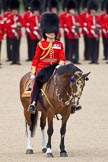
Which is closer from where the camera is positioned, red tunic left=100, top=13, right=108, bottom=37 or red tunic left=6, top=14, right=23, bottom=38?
red tunic left=6, top=14, right=23, bottom=38

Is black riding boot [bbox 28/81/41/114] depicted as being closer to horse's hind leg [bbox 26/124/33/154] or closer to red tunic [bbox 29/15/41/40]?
horse's hind leg [bbox 26/124/33/154]

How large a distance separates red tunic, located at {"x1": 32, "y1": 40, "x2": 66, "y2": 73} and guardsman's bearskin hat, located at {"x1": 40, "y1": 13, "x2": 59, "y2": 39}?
36 cm

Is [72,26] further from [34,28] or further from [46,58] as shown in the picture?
[46,58]

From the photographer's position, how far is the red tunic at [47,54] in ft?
39.9

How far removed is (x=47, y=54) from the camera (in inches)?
479

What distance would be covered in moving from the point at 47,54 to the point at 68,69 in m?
0.67

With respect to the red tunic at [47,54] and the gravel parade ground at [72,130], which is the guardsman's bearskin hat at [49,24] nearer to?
the red tunic at [47,54]

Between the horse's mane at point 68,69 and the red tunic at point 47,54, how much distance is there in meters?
0.42

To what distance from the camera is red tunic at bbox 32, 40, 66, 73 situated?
1215 centimetres

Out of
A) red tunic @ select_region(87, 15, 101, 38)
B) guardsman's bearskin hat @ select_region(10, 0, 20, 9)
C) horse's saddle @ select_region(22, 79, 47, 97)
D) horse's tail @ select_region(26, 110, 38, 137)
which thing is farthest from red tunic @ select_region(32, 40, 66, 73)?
guardsman's bearskin hat @ select_region(10, 0, 20, 9)

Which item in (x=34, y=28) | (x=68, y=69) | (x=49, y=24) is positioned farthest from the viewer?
(x=34, y=28)

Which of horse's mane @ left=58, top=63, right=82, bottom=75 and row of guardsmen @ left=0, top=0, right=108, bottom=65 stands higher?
horse's mane @ left=58, top=63, right=82, bottom=75

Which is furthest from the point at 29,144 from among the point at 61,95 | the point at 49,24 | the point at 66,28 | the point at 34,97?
the point at 66,28

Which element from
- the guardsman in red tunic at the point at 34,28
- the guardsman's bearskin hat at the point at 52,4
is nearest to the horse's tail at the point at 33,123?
the guardsman in red tunic at the point at 34,28
